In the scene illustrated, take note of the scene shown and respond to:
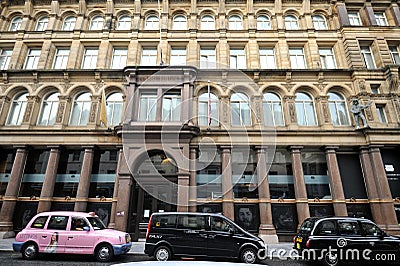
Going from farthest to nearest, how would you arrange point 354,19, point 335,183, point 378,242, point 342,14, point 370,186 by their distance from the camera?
point 354,19, point 342,14, point 335,183, point 370,186, point 378,242

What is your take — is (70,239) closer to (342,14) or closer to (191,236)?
(191,236)

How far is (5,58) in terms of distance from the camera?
63.1ft

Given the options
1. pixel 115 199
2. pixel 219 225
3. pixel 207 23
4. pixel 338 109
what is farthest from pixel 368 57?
pixel 115 199

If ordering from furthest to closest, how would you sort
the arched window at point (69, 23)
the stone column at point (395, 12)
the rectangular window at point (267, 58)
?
1. the arched window at point (69, 23)
2. the stone column at point (395, 12)
3. the rectangular window at point (267, 58)

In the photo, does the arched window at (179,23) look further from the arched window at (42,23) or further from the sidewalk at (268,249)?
the sidewalk at (268,249)

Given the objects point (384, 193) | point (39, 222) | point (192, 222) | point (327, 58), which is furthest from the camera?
point (327, 58)

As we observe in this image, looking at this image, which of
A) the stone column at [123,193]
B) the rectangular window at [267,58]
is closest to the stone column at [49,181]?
the stone column at [123,193]

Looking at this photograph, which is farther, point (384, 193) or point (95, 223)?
point (384, 193)

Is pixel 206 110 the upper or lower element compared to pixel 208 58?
lower

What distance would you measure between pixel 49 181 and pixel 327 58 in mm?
22329

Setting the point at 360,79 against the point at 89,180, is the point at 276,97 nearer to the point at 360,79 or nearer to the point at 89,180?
the point at 360,79

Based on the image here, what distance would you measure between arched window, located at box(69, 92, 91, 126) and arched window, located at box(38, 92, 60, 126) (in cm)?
134

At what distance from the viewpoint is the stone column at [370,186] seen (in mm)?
14477

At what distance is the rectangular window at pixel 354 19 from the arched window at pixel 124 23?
1896cm
